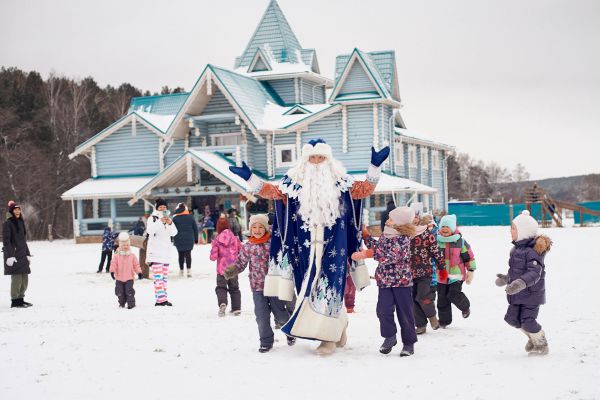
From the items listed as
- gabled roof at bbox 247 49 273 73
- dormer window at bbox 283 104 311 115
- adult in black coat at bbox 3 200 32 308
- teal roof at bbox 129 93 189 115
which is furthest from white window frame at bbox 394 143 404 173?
adult in black coat at bbox 3 200 32 308

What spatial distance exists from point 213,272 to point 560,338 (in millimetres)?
11759

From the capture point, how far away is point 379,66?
38.5 m

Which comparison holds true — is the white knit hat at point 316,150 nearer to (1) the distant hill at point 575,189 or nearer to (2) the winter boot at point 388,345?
(2) the winter boot at point 388,345

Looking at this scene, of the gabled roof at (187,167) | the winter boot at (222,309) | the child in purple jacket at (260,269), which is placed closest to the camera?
the child in purple jacket at (260,269)

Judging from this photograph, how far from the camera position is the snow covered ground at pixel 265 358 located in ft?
22.0

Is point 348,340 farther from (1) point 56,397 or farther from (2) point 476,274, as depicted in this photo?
(2) point 476,274

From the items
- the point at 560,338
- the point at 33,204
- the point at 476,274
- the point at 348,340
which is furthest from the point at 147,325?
the point at 33,204

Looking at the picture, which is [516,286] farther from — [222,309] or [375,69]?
[375,69]

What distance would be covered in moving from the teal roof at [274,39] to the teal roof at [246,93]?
2.91m

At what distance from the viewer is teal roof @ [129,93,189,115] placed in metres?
42.0

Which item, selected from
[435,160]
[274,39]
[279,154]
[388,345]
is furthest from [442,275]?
[435,160]

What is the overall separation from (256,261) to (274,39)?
34.4 m

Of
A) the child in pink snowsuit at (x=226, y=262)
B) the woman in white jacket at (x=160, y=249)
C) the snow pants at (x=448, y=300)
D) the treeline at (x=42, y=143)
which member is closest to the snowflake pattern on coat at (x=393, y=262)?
the snow pants at (x=448, y=300)

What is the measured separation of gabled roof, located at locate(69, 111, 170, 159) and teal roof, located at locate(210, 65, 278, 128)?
4.00 m
